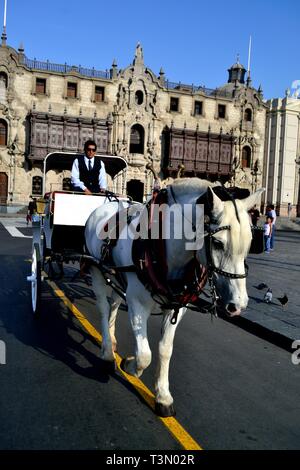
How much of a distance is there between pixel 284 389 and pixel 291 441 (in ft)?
3.26

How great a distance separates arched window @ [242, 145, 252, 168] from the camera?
1710 inches

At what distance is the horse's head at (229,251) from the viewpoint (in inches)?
116

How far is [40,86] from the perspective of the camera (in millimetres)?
35031

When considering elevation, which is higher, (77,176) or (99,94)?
Answer: (99,94)

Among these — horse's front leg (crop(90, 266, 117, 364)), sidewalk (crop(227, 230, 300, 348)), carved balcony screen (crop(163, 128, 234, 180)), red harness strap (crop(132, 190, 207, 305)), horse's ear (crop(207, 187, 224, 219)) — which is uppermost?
carved balcony screen (crop(163, 128, 234, 180))

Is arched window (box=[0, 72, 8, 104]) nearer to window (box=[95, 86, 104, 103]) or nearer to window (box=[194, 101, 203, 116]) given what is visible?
window (box=[95, 86, 104, 103])

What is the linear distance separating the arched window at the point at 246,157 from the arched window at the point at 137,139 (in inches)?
478

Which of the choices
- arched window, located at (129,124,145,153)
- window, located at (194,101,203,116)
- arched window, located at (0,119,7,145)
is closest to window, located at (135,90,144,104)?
arched window, located at (129,124,145,153)

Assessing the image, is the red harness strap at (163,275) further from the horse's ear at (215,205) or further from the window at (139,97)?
the window at (139,97)

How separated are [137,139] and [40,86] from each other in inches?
397

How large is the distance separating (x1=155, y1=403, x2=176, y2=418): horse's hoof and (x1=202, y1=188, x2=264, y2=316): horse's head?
48.1 inches

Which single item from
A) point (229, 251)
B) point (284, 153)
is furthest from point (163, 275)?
point (284, 153)

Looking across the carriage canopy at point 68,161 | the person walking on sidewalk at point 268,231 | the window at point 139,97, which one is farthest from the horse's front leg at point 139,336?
the window at point 139,97

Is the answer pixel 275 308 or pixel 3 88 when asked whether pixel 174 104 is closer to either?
pixel 3 88
